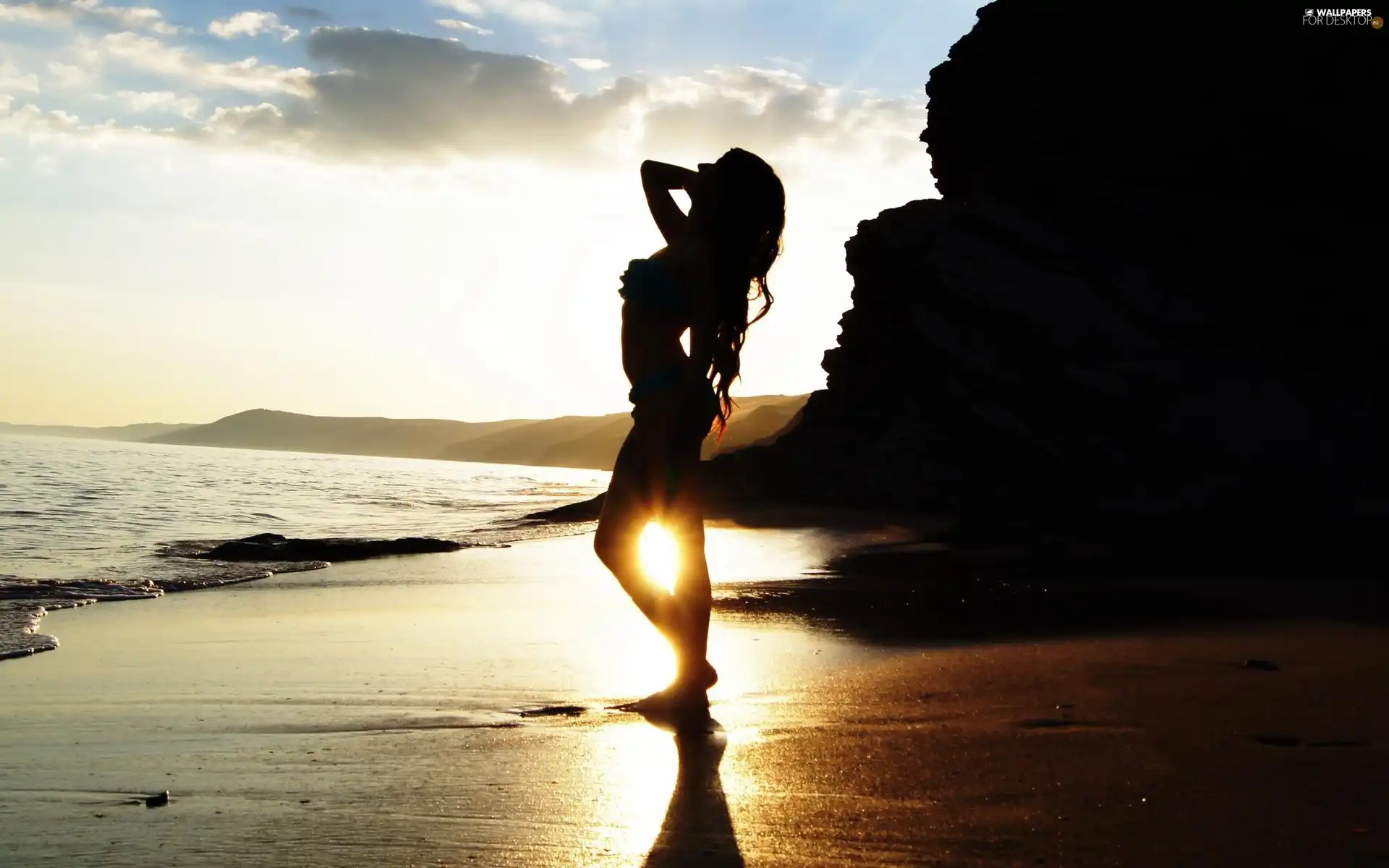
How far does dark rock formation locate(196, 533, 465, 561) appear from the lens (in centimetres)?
Result: 1476

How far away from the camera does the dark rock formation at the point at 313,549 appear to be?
14758mm

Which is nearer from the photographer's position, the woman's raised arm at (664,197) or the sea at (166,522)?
the woman's raised arm at (664,197)

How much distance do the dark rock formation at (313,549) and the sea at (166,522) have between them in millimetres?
588

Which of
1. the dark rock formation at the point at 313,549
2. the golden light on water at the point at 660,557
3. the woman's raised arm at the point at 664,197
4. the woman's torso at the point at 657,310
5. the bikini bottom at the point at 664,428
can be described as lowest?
the dark rock formation at the point at 313,549

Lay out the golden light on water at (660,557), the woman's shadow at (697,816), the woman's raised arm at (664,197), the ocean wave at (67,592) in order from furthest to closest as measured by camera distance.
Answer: the ocean wave at (67,592) < the woman's raised arm at (664,197) < the golden light on water at (660,557) < the woman's shadow at (697,816)

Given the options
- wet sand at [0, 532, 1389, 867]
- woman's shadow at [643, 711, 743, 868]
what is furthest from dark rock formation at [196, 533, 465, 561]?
woman's shadow at [643, 711, 743, 868]

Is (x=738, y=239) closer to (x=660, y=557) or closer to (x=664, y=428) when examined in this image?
(x=664, y=428)

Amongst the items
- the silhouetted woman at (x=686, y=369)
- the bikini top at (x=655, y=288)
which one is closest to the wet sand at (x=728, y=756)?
the silhouetted woman at (x=686, y=369)

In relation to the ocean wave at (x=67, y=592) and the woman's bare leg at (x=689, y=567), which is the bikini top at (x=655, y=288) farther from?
the ocean wave at (x=67, y=592)

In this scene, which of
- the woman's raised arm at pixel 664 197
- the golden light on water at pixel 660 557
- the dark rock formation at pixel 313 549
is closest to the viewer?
the golden light on water at pixel 660 557

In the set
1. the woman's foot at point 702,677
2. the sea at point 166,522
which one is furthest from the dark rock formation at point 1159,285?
the woman's foot at point 702,677

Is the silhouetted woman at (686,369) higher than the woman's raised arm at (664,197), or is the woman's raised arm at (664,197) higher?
the woman's raised arm at (664,197)

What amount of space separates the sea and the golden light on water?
391 centimetres

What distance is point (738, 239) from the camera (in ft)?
14.5
